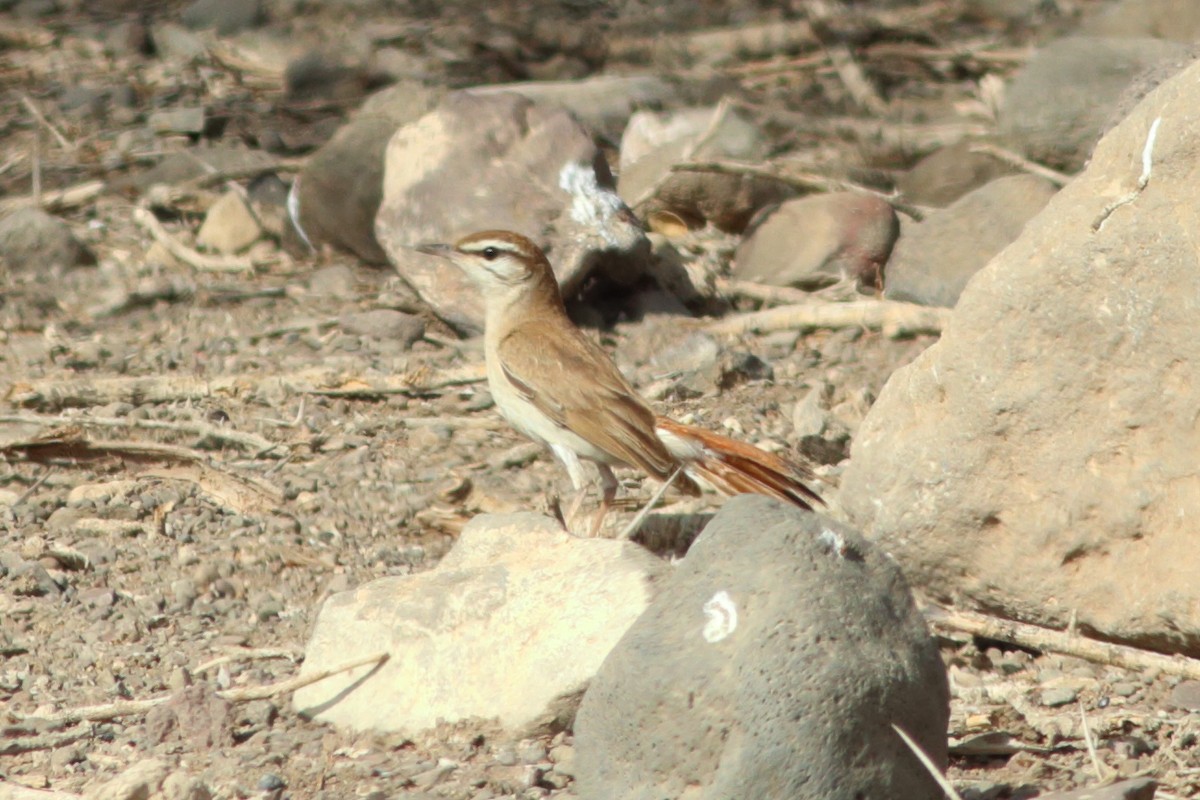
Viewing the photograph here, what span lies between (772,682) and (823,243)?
5.20 meters

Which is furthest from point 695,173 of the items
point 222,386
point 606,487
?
point 606,487

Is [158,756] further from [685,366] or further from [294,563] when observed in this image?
[685,366]

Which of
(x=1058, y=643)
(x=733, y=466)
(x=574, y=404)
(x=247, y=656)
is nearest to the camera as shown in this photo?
(x=1058, y=643)

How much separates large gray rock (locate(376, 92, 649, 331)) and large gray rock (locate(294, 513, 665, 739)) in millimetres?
3346

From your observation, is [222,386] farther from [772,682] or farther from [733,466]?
[772,682]

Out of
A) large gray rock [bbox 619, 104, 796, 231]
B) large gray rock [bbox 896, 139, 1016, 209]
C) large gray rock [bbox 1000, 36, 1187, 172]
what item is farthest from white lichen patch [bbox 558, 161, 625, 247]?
large gray rock [bbox 1000, 36, 1187, 172]

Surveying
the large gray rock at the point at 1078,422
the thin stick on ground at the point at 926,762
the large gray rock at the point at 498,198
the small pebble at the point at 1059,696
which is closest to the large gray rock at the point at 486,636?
the thin stick on ground at the point at 926,762

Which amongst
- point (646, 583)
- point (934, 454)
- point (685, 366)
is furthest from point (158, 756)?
point (685, 366)

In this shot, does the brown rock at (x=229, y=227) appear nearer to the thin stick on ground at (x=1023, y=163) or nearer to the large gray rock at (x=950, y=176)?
the large gray rock at (x=950, y=176)

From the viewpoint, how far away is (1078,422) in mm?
4625

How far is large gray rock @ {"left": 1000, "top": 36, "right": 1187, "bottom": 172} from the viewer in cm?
890

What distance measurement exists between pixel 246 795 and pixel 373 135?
550 cm

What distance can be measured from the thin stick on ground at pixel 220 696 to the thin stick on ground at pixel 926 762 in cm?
154

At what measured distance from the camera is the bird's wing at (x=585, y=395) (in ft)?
19.2
